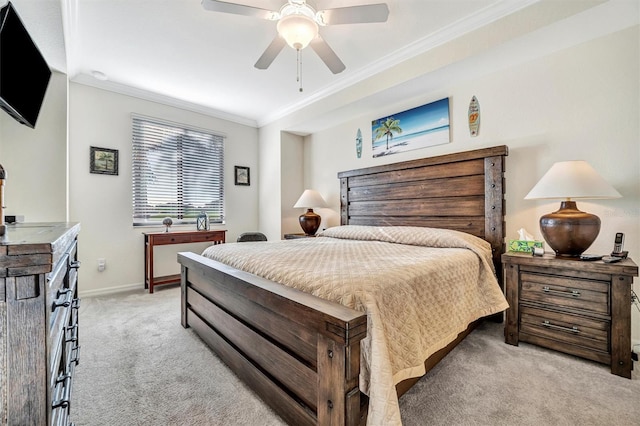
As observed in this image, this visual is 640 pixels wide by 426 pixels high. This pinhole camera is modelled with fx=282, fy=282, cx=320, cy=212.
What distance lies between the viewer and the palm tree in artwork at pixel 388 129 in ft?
11.3

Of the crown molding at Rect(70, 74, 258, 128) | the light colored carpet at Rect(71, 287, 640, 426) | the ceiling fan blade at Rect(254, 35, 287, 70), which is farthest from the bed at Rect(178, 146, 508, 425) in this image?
the crown molding at Rect(70, 74, 258, 128)

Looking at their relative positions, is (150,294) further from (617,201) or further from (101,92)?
(617,201)

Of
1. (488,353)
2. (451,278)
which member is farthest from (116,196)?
(488,353)

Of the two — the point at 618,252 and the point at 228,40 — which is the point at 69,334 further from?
the point at 618,252

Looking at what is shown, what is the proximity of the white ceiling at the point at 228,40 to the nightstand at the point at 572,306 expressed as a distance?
173cm

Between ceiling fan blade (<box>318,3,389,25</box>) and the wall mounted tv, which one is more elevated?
ceiling fan blade (<box>318,3,389,25</box>)

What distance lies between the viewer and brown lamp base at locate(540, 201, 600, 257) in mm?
1908

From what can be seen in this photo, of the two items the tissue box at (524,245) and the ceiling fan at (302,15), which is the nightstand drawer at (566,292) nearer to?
the tissue box at (524,245)

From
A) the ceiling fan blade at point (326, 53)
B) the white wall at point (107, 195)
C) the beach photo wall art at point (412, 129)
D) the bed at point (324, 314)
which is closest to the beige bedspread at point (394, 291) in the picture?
the bed at point (324, 314)

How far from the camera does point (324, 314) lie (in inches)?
40.8

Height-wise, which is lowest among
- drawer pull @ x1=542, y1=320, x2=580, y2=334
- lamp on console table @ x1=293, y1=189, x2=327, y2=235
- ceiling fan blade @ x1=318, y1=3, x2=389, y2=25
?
A: drawer pull @ x1=542, y1=320, x2=580, y2=334

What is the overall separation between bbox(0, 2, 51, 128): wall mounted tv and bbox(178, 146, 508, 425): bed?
1374 millimetres

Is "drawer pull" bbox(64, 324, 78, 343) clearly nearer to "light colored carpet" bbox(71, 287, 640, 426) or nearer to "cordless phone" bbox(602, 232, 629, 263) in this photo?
"light colored carpet" bbox(71, 287, 640, 426)

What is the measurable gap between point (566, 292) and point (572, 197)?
0.65 meters
